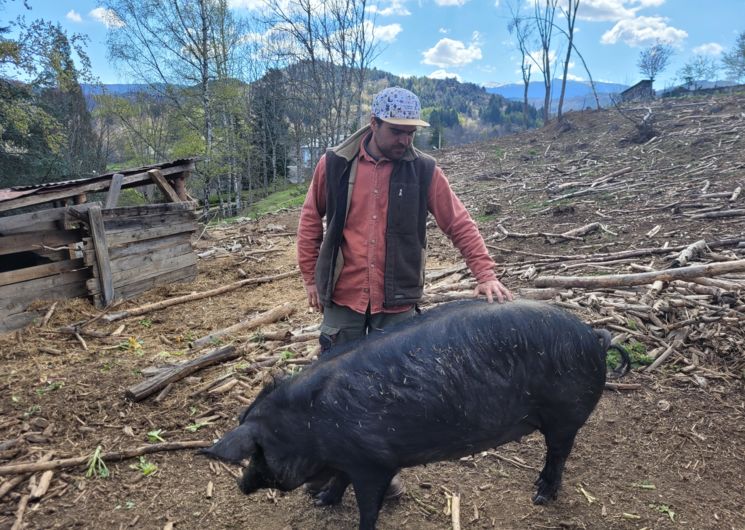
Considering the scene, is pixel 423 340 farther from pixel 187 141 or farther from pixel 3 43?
pixel 187 141

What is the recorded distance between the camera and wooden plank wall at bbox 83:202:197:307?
8.25 meters

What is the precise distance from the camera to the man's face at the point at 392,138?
2.93 m

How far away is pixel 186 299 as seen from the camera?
862 cm

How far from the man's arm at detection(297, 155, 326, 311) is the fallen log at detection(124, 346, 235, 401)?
7.60 ft

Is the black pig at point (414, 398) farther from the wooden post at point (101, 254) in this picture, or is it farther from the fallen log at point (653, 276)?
the wooden post at point (101, 254)

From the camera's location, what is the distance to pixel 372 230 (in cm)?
317

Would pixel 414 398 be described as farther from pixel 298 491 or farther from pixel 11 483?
pixel 11 483

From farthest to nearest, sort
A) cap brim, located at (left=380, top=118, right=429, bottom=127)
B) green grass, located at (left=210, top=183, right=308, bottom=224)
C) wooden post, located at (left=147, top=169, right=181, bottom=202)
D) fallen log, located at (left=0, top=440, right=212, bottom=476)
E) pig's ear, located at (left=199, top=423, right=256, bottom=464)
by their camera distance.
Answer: green grass, located at (left=210, top=183, right=308, bottom=224) → wooden post, located at (left=147, top=169, right=181, bottom=202) → fallen log, located at (left=0, top=440, right=212, bottom=476) → cap brim, located at (left=380, top=118, right=429, bottom=127) → pig's ear, located at (left=199, top=423, right=256, bottom=464)

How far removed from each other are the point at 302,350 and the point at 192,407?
1.38 metres

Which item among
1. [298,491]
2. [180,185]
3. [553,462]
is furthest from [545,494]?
[180,185]

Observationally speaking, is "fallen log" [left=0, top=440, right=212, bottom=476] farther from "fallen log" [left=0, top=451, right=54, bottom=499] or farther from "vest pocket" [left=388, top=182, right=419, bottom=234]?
"vest pocket" [left=388, top=182, right=419, bottom=234]

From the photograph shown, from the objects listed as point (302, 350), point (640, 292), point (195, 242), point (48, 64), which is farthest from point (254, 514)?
point (48, 64)

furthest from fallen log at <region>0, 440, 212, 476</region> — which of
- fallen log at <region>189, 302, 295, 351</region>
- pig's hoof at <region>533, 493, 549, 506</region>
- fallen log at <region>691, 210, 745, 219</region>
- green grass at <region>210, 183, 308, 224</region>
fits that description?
green grass at <region>210, 183, 308, 224</region>

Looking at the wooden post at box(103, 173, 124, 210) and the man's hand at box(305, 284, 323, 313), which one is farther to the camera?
the wooden post at box(103, 173, 124, 210)
